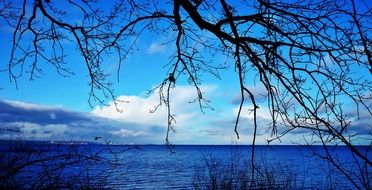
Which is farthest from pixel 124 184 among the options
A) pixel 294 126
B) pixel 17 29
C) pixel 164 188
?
pixel 294 126

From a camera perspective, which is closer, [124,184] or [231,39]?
[231,39]

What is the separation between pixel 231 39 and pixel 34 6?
214 centimetres

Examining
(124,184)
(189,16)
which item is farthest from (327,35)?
(124,184)

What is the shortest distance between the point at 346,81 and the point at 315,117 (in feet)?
1.10

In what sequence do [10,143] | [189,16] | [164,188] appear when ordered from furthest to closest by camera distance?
[164,188] < [10,143] < [189,16]

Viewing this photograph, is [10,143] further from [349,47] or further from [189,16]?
[349,47]

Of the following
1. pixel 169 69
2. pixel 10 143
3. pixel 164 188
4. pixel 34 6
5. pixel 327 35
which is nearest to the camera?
pixel 327 35

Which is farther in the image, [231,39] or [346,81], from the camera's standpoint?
[231,39]

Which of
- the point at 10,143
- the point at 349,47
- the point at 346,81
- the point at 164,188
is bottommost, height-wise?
the point at 164,188

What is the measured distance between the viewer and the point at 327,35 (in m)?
2.58

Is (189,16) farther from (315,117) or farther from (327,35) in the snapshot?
(315,117)

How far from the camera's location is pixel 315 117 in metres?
2.38

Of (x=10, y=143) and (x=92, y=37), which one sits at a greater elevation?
(x=92, y=37)

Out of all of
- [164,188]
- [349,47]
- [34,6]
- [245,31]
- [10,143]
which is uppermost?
[34,6]
